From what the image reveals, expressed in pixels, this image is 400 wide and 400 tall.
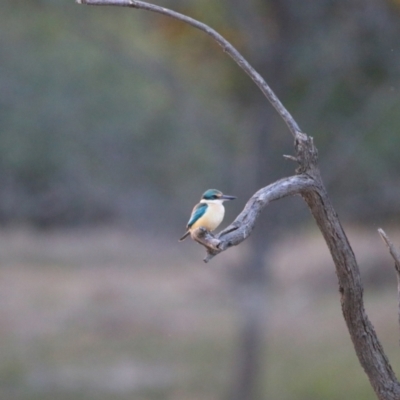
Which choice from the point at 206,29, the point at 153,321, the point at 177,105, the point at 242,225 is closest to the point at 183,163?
the point at 177,105

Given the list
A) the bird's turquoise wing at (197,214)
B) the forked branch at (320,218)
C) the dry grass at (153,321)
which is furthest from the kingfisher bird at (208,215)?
the dry grass at (153,321)

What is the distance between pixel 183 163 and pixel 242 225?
383 inches

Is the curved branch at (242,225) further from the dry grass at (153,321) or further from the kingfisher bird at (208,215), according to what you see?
the dry grass at (153,321)

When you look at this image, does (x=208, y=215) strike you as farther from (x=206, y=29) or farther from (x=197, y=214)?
(x=206, y=29)

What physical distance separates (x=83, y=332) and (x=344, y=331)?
432 centimetres

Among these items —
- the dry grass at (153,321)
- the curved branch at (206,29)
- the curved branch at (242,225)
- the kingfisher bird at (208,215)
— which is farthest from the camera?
the dry grass at (153,321)

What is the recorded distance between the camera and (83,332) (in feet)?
47.6

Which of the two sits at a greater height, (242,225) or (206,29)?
(206,29)

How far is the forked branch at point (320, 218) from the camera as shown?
273 cm

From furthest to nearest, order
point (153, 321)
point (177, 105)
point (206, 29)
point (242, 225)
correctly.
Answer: point (153, 321)
point (177, 105)
point (206, 29)
point (242, 225)

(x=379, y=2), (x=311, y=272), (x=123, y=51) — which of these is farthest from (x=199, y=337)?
(x=379, y=2)

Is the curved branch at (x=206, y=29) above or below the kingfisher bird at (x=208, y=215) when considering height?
above

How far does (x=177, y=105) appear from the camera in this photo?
11.5m

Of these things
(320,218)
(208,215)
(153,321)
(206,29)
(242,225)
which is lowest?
(242,225)
